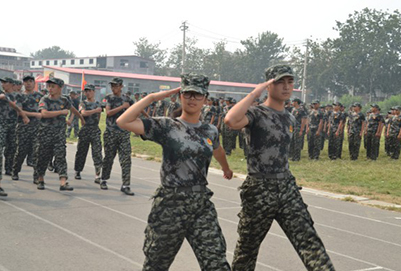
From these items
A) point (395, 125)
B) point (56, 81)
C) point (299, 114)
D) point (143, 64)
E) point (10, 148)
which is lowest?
point (10, 148)

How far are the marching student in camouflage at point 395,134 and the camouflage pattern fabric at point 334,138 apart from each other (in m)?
2.08

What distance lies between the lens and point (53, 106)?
10812 millimetres

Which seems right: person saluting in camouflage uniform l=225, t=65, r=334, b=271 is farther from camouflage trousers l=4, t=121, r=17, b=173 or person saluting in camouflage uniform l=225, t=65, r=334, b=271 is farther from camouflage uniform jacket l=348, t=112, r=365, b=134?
camouflage uniform jacket l=348, t=112, r=365, b=134

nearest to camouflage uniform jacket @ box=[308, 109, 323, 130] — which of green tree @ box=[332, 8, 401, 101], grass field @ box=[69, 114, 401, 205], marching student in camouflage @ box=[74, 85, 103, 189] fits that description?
grass field @ box=[69, 114, 401, 205]

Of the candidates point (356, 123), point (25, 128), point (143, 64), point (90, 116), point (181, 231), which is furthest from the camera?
point (143, 64)

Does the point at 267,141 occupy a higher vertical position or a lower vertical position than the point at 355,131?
higher

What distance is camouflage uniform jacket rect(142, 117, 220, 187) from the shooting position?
458 centimetres

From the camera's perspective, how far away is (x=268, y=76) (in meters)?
5.23

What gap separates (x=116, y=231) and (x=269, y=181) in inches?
135

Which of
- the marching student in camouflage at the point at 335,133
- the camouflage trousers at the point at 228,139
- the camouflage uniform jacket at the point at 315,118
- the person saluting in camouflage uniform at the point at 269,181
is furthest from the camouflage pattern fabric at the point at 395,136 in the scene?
the person saluting in camouflage uniform at the point at 269,181

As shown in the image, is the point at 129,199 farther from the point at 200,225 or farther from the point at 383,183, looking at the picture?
the point at 383,183

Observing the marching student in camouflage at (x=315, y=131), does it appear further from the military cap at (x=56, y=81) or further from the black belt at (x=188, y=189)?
the black belt at (x=188, y=189)

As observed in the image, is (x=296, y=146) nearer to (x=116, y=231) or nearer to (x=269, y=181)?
(x=116, y=231)

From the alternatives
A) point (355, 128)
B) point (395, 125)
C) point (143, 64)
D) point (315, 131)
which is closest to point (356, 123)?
point (355, 128)
